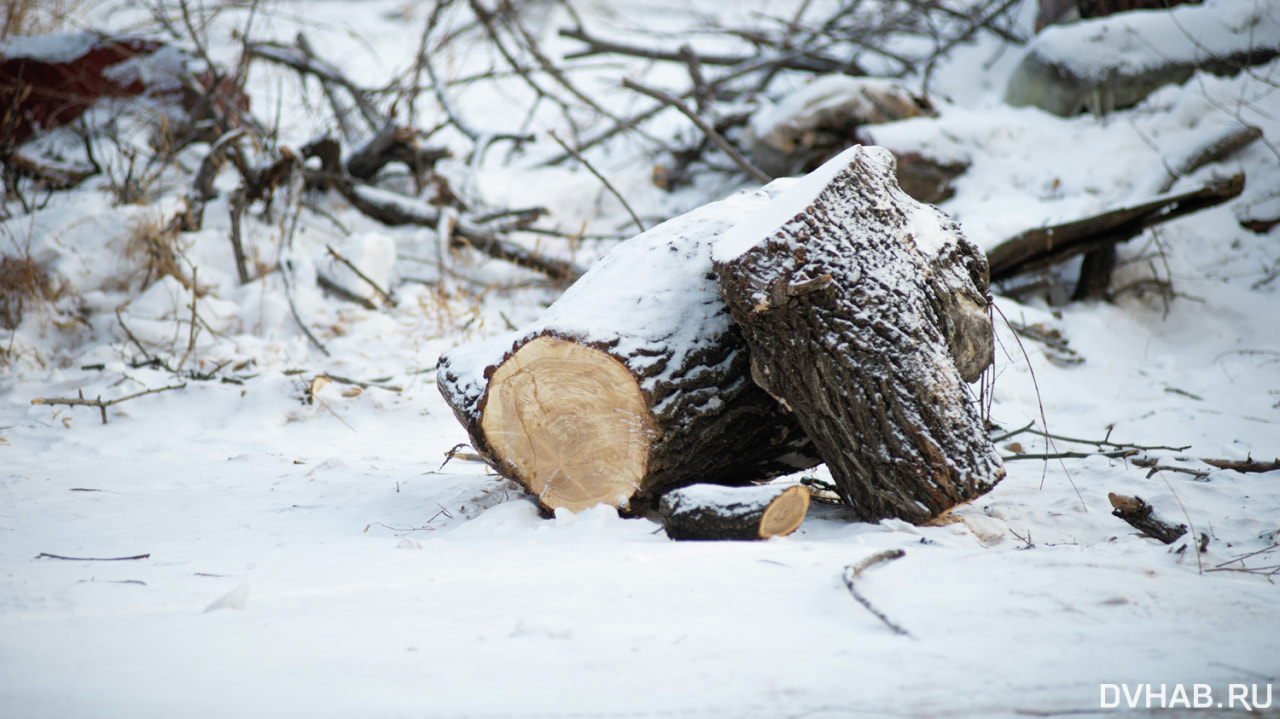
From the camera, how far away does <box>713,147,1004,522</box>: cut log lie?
2.19 metres

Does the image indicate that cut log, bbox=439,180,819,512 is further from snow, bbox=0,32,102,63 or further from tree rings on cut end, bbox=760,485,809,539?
snow, bbox=0,32,102,63

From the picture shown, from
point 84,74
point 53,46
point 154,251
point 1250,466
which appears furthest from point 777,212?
point 53,46

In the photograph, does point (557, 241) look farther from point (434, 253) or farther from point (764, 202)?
point (764, 202)

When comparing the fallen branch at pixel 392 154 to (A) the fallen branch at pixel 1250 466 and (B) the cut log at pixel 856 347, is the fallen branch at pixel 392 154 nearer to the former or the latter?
(B) the cut log at pixel 856 347

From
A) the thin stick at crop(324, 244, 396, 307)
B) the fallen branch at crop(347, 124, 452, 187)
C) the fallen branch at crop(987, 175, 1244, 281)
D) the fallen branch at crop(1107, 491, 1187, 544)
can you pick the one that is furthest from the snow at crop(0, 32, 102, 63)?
the fallen branch at crop(1107, 491, 1187, 544)

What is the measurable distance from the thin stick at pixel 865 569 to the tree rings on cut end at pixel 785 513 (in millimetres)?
356

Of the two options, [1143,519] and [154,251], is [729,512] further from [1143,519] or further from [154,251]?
[154,251]

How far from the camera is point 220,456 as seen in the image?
3.39 metres

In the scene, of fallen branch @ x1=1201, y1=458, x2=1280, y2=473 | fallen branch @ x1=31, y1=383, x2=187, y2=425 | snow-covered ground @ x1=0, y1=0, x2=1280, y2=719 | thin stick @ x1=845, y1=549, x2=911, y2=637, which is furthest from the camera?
fallen branch @ x1=31, y1=383, x2=187, y2=425

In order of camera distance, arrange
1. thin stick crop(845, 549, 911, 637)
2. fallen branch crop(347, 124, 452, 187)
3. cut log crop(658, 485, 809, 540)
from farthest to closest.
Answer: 1. fallen branch crop(347, 124, 452, 187)
2. cut log crop(658, 485, 809, 540)
3. thin stick crop(845, 549, 911, 637)

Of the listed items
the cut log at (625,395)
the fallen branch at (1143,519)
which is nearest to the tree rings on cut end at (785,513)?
the cut log at (625,395)

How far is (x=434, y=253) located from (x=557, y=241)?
0.98 meters

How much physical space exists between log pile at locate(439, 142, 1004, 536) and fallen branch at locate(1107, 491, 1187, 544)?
17.6 inches

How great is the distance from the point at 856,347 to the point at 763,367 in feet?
0.91
